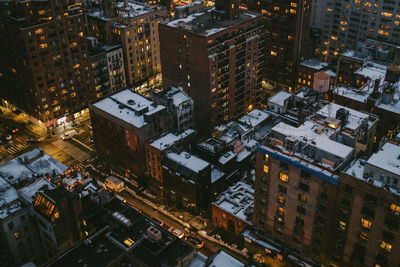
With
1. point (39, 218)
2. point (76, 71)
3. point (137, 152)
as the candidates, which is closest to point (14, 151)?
point (76, 71)

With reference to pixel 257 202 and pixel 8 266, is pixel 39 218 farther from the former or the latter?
pixel 257 202

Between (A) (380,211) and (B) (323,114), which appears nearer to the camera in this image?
(A) (380,211)

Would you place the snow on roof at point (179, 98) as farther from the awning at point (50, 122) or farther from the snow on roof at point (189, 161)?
the awning at point (50, 122)

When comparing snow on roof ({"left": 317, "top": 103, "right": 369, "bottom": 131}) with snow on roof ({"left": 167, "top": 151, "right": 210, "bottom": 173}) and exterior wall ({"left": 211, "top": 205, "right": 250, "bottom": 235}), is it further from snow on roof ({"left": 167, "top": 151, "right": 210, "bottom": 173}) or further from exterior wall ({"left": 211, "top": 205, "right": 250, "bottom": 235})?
snow on roof ({"left": 167, "top": 151, "right": 210, "bottom": 173})

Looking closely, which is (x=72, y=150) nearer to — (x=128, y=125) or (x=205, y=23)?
(x=128, y=125)

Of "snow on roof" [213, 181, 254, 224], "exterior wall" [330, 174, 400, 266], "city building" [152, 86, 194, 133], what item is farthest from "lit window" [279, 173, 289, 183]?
"city building" [152, 86, 194, 133]

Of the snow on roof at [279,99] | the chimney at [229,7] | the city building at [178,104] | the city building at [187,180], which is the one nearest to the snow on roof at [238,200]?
the city building at [187,180]

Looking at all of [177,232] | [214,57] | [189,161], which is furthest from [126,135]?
[214,57]
